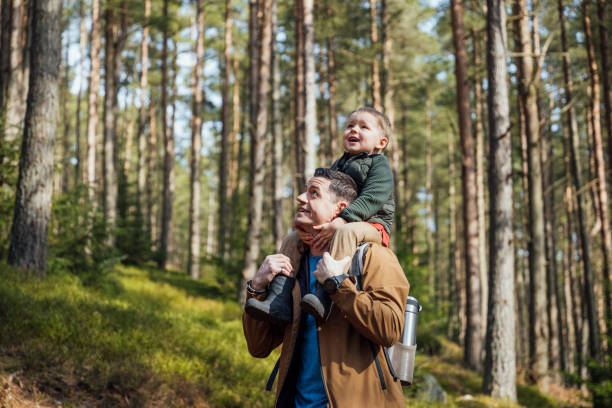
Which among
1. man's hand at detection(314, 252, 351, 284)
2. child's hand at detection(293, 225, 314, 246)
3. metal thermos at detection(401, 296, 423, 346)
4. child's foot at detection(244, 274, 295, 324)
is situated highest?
child's hand at detection(293, 225, 314, 246)

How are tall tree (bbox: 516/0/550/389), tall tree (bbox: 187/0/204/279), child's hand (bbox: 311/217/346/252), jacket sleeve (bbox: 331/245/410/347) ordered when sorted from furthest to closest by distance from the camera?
tall tree (bbox: 187/0/204/279) → tall tree (bbox: 516/0/550/389) → child's hand (bbox: 311/217/346/252) → jacket sleeve (bbox: 331/245/410/347)

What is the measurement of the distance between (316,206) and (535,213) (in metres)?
11.8

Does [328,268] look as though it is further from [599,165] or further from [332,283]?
[599,165]

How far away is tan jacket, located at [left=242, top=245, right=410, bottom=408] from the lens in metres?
2.09

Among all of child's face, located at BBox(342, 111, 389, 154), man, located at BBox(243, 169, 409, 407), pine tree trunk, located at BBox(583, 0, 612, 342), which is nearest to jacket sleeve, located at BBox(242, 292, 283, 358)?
man, located at BBox(243, 169, 409, 407)

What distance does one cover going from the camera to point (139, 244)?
17.9 meters

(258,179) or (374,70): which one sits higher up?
(374,70)

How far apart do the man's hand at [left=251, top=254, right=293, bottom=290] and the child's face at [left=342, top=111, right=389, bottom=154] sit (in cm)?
81

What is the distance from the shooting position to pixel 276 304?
2303mm

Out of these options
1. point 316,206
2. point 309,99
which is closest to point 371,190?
point 316,206

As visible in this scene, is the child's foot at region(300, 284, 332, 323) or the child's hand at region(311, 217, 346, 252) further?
the child's hand at region(311, 217, 346, 252)

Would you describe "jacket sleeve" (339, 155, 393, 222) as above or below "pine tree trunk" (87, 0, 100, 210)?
below

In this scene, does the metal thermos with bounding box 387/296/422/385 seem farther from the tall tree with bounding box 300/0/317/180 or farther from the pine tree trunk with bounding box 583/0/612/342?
the pine tree trunk with bounding box 583/0/612/342

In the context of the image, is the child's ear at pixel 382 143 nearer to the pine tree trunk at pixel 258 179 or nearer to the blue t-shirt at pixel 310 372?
the blue t-shirt at pixel 310 372
